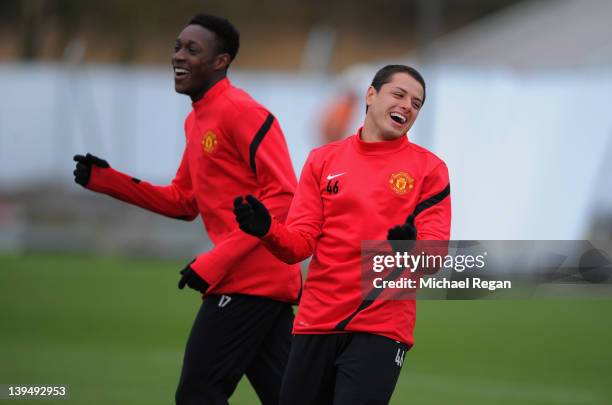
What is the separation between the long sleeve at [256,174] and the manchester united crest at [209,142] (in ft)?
0.31

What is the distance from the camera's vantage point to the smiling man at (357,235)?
519cm

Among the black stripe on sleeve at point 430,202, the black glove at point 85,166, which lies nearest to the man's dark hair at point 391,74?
the black stripe on sleeve at point 430,202

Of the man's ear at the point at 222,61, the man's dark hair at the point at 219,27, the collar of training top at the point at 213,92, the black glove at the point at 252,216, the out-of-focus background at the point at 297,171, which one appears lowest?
the black glove at the point at 252,216

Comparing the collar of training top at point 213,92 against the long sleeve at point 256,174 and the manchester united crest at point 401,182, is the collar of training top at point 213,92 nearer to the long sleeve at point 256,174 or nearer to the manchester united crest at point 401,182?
the long sleeve at point 256,174

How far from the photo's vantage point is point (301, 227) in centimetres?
534

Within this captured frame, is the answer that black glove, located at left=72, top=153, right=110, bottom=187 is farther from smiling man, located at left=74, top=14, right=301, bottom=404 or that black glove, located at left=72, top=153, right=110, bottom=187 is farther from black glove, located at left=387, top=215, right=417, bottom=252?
black glove, located at left=387, top=215, right=417, bottom=252

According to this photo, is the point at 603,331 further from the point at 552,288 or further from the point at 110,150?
the point at 110,150

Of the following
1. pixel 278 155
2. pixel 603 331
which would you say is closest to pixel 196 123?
pixel 278 155

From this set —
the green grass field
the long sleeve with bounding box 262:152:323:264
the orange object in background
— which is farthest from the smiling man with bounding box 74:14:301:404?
the orange object in background

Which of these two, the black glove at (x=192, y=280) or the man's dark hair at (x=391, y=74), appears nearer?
the man's dark hair at (x=391, y=74)

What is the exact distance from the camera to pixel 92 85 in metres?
26.5

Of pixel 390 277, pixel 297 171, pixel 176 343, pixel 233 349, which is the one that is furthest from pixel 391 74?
pixel 297 171

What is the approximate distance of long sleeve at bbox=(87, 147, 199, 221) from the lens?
262 inches

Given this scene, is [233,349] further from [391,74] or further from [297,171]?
[297,171]
